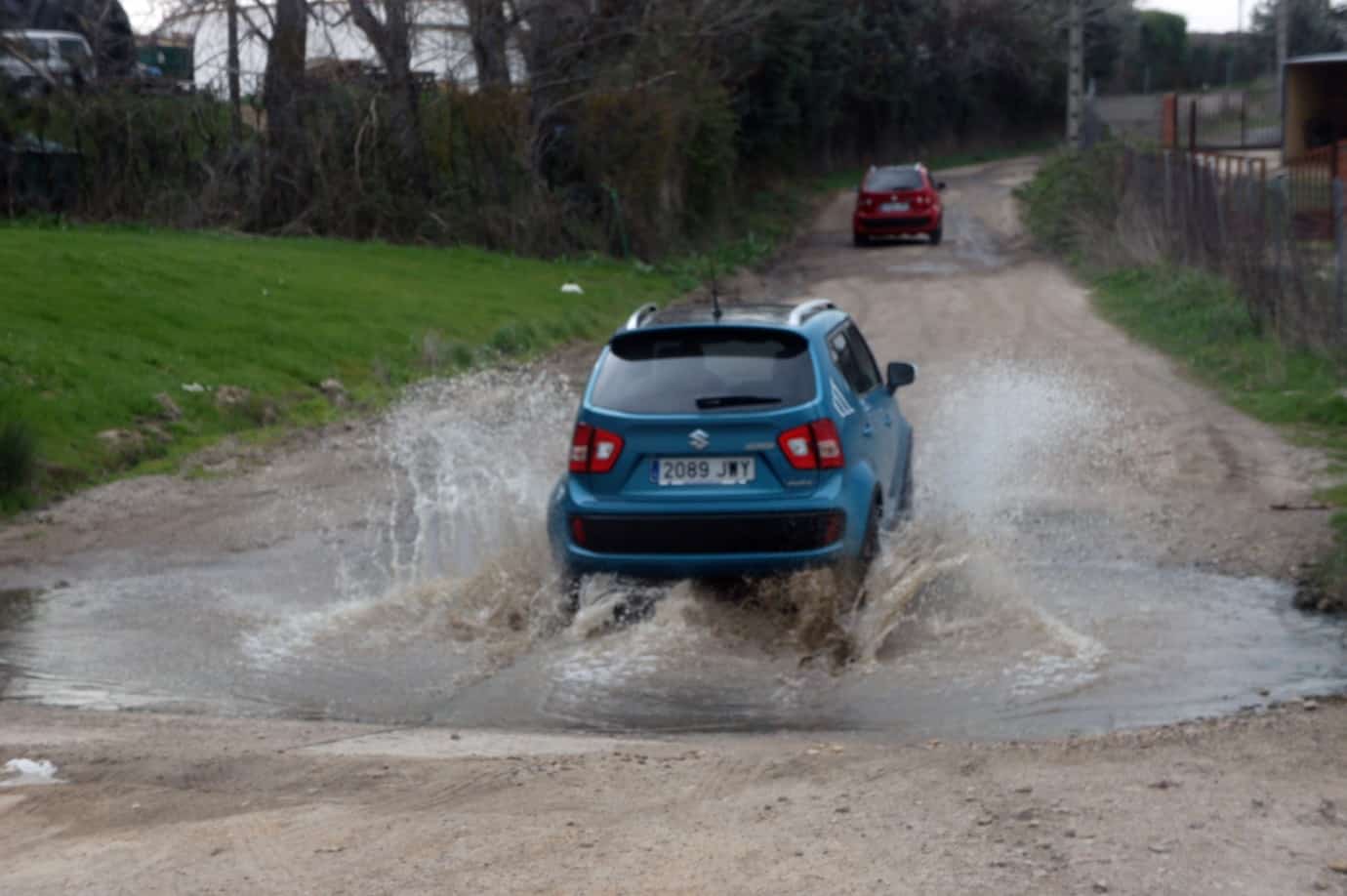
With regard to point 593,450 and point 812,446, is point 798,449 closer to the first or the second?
point 812,446

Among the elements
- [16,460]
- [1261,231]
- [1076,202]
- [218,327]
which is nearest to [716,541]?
[16,460]

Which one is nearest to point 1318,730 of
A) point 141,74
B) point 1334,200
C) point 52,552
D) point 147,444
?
point 52,552

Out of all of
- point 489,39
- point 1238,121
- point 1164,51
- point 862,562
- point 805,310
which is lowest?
point 862,562

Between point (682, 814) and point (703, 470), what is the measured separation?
9.57ft

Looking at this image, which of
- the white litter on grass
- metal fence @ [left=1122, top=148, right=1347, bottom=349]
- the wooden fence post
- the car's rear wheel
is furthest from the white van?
the white litter on grass

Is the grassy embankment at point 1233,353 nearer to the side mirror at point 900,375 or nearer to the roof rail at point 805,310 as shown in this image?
the side mirror at point 900,375

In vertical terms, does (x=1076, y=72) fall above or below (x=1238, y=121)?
above

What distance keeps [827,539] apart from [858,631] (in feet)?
1.58

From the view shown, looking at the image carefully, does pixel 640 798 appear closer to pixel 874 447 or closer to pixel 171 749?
pixel 171 749

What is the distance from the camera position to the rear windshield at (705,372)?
27.3 feet

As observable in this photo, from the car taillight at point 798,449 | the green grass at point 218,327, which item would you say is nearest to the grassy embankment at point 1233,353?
the car taillight at point 798,449

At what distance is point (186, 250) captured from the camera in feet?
71.2

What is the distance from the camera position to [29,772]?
621 centimetres

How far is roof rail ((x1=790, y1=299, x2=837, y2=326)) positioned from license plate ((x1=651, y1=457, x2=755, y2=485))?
88 cm
